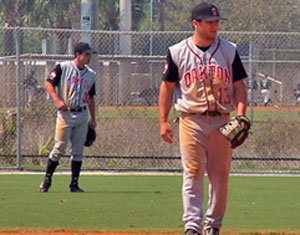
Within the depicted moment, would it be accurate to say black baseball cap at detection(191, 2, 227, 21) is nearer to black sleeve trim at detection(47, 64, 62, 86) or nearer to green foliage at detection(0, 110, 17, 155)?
black sleeve trim at detection(47, 64, 62, 86)

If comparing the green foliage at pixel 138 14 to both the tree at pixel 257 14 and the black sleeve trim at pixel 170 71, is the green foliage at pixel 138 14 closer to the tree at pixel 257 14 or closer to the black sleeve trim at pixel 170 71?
the tree at pixel 257 14

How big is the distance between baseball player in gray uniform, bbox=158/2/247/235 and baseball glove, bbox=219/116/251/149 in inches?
3.3

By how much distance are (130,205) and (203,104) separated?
299 centimetres

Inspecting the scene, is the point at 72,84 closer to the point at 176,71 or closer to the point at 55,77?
the point at 55,77

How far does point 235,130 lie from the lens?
663cm

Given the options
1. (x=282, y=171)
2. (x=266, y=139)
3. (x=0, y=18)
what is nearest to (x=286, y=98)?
(x=266, y=139)

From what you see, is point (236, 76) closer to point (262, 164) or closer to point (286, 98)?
point (262, 164)

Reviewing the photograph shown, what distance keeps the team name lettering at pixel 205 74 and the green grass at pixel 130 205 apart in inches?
68.0

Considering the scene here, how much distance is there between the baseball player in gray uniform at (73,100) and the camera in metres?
10.3

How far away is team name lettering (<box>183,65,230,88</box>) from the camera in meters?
6.76

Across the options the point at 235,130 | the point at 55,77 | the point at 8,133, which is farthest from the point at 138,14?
the point at 235,130

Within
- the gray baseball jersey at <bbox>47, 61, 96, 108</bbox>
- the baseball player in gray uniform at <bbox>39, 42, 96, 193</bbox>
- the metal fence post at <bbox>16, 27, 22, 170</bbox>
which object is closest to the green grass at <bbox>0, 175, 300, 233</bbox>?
the baseball player in gray uniform at <bbox>39, 42, 96, 193</bbox>

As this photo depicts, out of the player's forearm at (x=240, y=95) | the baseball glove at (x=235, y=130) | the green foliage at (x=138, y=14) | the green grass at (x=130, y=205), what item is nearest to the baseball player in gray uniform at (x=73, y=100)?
the green grass at (x=130, y=205)

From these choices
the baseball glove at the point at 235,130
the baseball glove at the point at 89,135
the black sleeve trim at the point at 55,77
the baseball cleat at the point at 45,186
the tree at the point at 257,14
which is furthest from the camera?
the tree at the point at 257,14
